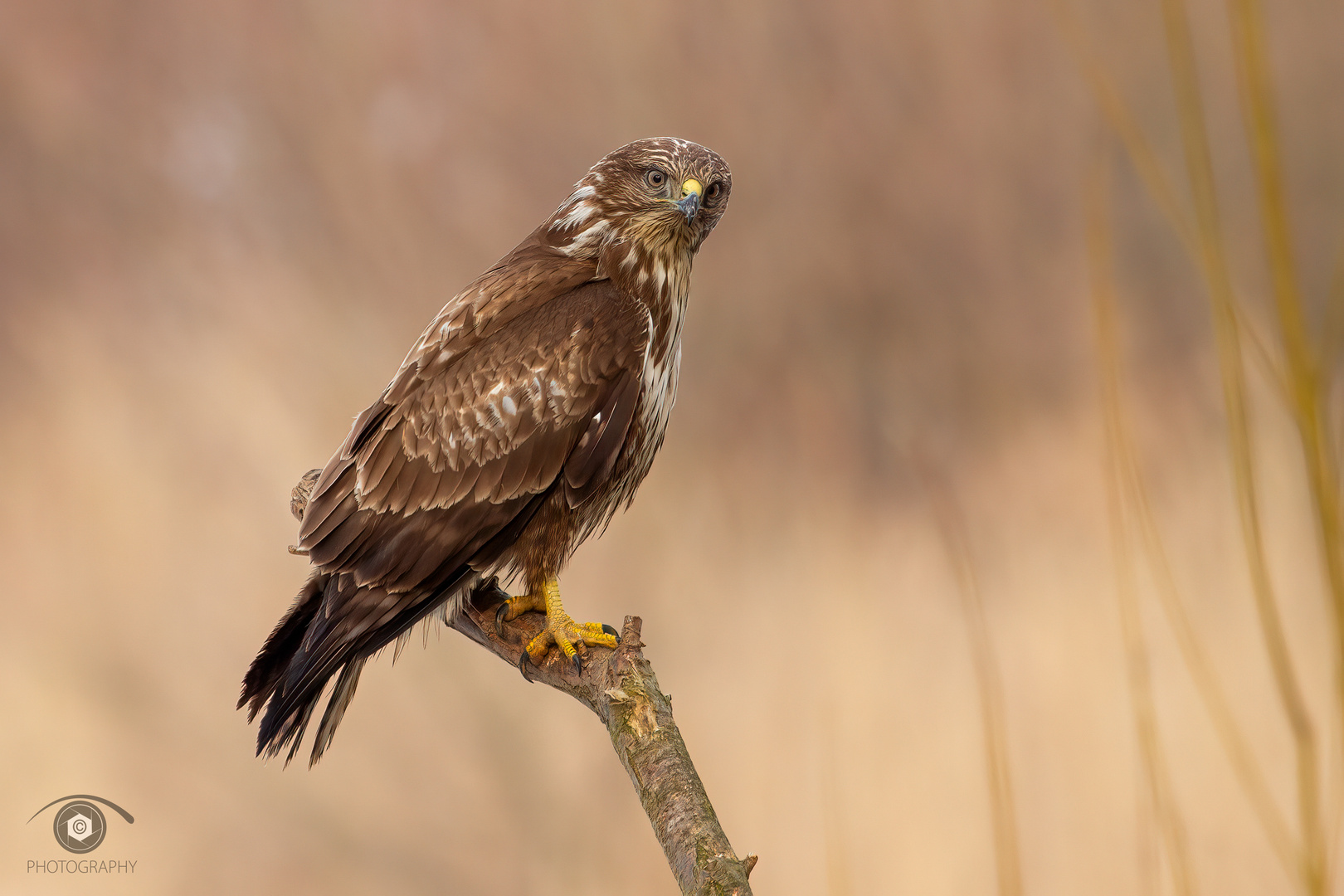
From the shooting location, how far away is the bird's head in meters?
1.73

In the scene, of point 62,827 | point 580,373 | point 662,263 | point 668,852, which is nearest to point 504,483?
point 580,373

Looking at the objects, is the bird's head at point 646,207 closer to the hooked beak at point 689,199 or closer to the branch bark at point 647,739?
the hooked beak at point 689,199

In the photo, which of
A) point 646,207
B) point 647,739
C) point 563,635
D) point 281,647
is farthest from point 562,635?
point 646,207

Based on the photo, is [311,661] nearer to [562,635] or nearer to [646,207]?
[562,635]

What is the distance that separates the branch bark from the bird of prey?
81 millimetres

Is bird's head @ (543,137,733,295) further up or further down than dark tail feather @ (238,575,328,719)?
further up

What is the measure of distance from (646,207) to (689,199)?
0.10 meters

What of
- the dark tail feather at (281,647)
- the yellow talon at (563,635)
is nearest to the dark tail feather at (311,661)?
the dark tail feather at (281,647)

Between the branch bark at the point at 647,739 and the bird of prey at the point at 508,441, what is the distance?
8 cm

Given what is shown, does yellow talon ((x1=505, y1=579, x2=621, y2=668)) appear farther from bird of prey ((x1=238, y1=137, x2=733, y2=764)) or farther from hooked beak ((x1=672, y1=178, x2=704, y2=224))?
hooked beak ((x1=672, y1=178, x2=704, y2=224))

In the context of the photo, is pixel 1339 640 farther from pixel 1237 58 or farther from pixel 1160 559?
pixel 1237 58

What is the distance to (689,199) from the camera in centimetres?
168

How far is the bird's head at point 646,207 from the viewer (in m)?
1.73

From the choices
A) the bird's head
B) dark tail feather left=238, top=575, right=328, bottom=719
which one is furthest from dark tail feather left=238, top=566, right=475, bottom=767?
the bird's head
